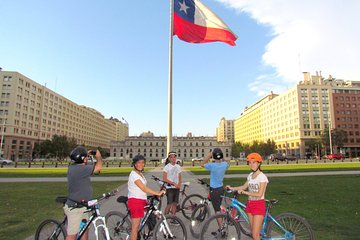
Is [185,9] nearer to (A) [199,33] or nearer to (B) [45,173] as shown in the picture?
(A) [199,33]

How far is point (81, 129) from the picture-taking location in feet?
524

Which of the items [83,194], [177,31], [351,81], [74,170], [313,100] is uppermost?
[351,81]

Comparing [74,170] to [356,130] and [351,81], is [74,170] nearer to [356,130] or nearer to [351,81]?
[356,130]

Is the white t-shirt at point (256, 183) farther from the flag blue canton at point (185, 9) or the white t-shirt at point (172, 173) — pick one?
the flag blue canton at point (185, 9)

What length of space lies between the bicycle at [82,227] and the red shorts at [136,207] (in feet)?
1.65

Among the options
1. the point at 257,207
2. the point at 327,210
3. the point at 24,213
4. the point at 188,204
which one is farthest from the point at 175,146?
the point at 257,207

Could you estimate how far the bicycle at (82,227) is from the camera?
5078mm

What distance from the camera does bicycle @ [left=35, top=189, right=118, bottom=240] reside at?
5078 mm

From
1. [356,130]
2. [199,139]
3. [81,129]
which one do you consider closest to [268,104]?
[356,130]

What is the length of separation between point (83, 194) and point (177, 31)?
15.0m

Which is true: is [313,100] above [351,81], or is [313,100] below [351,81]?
below

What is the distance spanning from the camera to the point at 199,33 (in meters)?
17.8

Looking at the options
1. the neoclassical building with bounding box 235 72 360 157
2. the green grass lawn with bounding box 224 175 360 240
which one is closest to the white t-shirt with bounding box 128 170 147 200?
the green grass lawn with bounding box 224 175 360 240

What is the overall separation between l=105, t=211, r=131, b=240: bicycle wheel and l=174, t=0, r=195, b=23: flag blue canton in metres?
15.0
